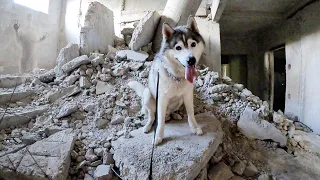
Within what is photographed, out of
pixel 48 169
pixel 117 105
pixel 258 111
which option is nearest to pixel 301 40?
pixel 258 111

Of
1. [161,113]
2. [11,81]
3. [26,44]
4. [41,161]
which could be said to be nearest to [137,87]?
[161,113]

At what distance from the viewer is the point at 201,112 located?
245cm

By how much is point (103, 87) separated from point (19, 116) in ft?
3.11

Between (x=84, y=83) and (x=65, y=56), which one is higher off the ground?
(x=65, y=56)

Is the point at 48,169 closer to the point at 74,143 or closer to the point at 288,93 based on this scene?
the point at 74,143

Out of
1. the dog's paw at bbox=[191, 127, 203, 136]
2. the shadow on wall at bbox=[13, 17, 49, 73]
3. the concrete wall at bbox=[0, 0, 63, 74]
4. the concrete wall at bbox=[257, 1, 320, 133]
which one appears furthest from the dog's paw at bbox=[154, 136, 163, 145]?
the concrete wall at bbox=[0, 0, 63, 74]

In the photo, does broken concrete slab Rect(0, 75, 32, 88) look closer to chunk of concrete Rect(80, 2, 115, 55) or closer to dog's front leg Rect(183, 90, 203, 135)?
chunk of concrete Rect(80, 2, 115, 55)

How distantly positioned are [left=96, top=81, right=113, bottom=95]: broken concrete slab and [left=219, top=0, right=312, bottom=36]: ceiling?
2.53 metres

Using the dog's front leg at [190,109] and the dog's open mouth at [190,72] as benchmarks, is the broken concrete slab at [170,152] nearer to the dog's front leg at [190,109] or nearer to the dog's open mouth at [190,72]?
the dog's front leg at [190,109]

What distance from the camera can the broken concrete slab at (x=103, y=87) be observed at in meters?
2.69

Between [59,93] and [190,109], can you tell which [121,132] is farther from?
[59,93]

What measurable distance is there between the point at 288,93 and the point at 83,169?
3.98m

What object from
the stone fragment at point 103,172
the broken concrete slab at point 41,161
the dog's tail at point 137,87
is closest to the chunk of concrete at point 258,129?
the dog's tail at point 137,87

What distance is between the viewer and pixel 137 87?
2.56 meters
